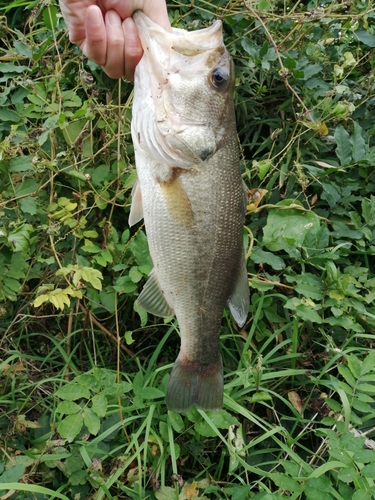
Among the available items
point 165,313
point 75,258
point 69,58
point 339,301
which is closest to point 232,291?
point 165,313

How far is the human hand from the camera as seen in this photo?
1.67 meters

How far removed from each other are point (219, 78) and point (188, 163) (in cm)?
33

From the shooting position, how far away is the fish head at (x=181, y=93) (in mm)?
1662

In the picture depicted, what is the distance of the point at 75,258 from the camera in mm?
2619

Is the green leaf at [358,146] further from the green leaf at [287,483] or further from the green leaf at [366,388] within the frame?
the green leaf at [287,483]

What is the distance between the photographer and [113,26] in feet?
5.56

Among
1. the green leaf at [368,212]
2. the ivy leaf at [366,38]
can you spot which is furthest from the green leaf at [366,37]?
the green leaf at [368,212]

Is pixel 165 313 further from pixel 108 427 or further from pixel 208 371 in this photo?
pixel 108 427

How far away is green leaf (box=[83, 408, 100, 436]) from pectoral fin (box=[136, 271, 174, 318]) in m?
0.51

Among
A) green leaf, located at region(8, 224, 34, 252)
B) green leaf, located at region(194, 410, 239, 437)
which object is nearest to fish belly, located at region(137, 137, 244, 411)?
green leaf, located at region(194, 410, 239, 437)

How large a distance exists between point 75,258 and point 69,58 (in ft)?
3.89

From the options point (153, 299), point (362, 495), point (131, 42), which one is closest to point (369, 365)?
point (362, 495)

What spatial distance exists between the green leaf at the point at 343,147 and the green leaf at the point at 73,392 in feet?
6.32

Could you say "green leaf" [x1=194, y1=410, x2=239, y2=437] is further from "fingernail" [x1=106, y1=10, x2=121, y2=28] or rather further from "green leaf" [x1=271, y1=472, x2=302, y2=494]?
"fingernail" [x1=106, y1=10, x2=121, y2=28]
